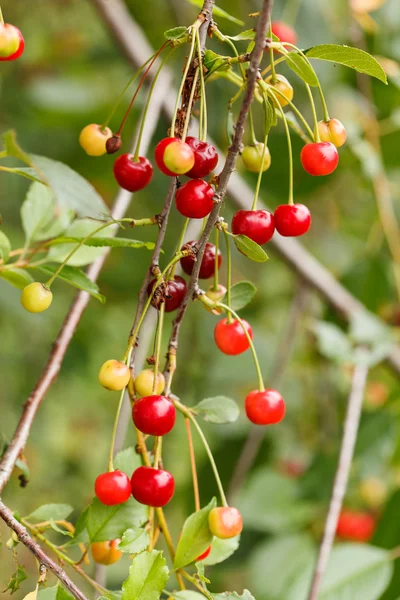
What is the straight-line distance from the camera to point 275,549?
1573 millimetres

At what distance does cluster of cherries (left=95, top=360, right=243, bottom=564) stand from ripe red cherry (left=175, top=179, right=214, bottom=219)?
0.15m

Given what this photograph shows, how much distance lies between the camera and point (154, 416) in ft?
1.92

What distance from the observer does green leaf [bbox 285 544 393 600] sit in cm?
118

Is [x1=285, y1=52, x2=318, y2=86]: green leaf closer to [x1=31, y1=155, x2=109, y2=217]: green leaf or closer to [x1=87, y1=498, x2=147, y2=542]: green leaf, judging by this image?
[x1=31, y1=155, x2=109, y2=217]: green leaf

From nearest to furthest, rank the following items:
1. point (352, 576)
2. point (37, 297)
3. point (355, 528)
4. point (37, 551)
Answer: point (37, 551) < point (37, 297) < point (352, 576) < point (355, 528)

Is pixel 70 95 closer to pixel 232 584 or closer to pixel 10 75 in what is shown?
pixel 10 75

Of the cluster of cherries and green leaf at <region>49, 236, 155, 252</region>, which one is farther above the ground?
green leaf at <region>49, 236, 155, 252</region>

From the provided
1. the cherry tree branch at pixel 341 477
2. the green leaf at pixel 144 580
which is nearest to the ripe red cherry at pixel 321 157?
the green leaf at pixel 144 580

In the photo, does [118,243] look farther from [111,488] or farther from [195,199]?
[111,488]

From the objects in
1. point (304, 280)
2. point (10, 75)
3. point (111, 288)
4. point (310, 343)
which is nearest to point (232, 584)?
point (310, 343)

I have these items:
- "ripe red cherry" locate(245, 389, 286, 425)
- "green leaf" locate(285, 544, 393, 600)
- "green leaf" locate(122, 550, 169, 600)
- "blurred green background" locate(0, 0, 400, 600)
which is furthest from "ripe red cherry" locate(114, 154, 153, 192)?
"blurred green background" locate(0, 0, 400, 600)

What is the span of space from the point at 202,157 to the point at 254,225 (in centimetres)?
8

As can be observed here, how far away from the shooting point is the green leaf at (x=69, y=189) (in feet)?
1.75

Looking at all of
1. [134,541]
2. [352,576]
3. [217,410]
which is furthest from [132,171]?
[352,576]
